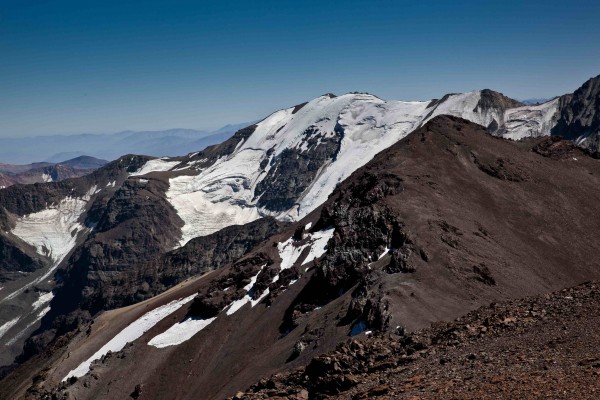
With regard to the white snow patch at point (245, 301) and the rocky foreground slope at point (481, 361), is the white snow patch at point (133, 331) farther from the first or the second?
the rocky foreground slope at point (481, 361)

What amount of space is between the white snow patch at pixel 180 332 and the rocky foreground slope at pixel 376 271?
0.22 metres

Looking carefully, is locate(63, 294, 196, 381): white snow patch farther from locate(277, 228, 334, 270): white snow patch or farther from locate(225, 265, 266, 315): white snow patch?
locate(277, 228, 334, 270): white snow patch

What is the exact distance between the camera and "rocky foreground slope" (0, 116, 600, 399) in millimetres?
48250

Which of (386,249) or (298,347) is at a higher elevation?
Result: (386,249)

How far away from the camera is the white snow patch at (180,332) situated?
71.8 meters

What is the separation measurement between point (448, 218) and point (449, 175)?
14.2 metres

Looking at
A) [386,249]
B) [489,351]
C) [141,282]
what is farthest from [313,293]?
[141,282]

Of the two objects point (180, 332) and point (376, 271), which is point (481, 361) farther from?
point (180, 332)

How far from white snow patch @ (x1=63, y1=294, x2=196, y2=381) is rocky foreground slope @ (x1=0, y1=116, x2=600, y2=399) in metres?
0.32

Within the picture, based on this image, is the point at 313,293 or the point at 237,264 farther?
the point at 237,264

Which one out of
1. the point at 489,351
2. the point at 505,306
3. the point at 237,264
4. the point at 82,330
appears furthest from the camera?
the point at 82,330

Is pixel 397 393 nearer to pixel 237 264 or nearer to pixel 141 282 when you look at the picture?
pixel 237 264

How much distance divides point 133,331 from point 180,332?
10.8 meters

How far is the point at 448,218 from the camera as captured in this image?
6112 cm
